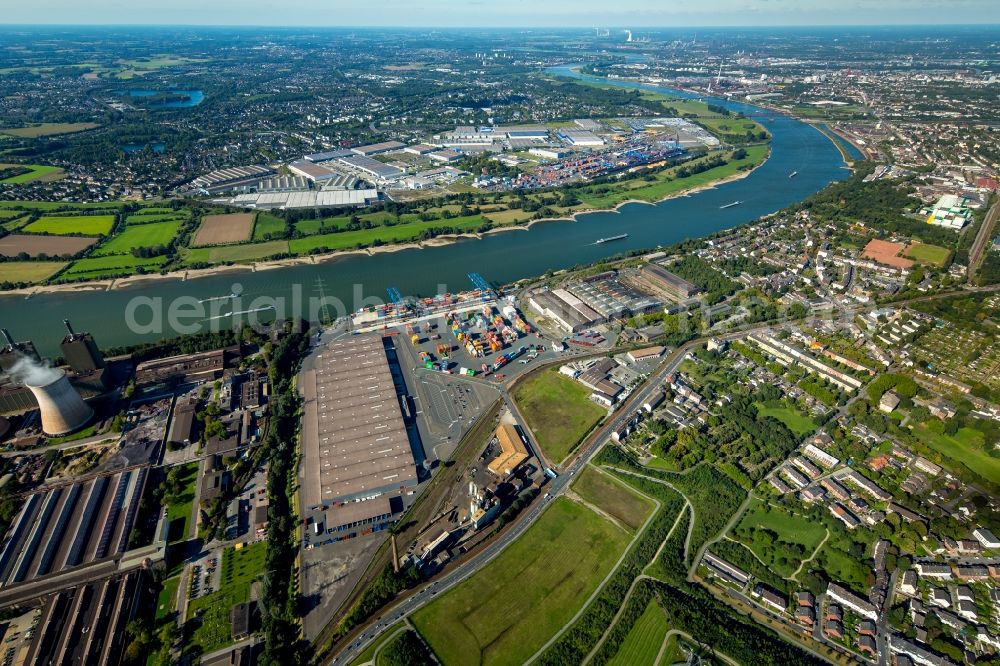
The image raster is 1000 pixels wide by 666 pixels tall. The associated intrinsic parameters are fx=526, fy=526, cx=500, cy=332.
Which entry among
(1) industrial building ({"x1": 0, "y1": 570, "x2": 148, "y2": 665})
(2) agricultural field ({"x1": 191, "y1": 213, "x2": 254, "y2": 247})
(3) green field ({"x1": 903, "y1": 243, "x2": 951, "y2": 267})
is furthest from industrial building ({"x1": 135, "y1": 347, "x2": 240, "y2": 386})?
(3) green field ({"x1": 903, "y1": 243, "x2": 951, "y2": 267})

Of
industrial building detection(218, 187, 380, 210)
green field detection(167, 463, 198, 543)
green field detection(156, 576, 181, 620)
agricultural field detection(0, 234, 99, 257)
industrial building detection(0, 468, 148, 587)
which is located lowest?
green field detection(156, 576, 181, 620)

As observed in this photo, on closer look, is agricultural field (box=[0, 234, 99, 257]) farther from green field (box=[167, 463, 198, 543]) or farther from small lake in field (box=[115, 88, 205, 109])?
small lake in field (box=[115, 88, 205, 109])

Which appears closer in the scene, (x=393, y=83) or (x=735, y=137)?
(x=735, y=137)

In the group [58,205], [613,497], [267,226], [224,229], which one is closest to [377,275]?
[267,226]

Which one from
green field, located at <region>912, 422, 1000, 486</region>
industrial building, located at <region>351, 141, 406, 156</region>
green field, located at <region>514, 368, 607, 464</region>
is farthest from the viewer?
industrial building, located at <region>351, 141, 406, 156</region>

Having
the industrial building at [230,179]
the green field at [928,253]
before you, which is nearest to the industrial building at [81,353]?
the industrial building at [230,179]

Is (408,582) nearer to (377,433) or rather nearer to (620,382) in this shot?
(377,433)

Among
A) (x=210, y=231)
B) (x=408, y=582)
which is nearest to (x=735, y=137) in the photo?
(x=210, y=231)

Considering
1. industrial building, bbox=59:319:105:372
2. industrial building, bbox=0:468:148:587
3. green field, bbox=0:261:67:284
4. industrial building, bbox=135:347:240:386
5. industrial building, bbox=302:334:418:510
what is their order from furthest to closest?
green field, bbox=0:261:67:284
industrial building, bbox=135:347:240:386
industrial building, bbox=59:319:105:372
industrial building, bbox=302:334:418:510
industrial building, bbox=0:468:148:587
